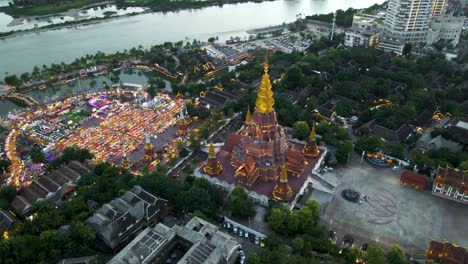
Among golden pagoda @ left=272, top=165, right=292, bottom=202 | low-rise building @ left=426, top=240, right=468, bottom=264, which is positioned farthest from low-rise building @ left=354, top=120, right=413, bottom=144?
low-rise building @ left=426, top=240, right=468, bottom=264

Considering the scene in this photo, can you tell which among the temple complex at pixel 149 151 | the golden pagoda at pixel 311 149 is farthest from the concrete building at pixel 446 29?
the temple complex at pixel 149 151

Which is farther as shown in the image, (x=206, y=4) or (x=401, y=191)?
(x=206, y=4)

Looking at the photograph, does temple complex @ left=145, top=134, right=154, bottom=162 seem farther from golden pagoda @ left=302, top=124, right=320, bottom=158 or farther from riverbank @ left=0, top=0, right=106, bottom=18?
riverbank @ left=0, top=0, right=106, bottom=18

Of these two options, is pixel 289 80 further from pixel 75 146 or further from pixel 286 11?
pixel 286 11

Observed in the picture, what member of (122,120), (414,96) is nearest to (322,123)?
(414,96)

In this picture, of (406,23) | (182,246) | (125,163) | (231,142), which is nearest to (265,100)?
(231,142)
